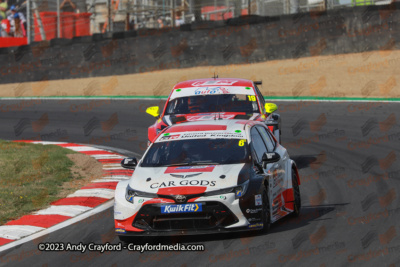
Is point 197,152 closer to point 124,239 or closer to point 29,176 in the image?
point 124,239

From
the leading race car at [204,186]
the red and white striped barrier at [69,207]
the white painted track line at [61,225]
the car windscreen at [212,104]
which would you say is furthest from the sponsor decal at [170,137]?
the car windscreen at [212,104]

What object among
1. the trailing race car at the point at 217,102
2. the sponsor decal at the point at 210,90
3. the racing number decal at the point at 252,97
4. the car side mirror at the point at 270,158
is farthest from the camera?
the sponsor decal at the point at 210,90

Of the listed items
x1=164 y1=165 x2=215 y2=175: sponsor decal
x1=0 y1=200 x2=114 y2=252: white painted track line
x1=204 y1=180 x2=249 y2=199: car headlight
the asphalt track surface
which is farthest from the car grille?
x1=0 y1=200 x2=114 y2=252: white painted track line

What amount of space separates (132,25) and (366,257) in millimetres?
25632

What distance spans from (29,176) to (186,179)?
5393mm

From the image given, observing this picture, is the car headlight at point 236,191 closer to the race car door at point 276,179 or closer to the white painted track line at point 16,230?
the race car door at point 276,179

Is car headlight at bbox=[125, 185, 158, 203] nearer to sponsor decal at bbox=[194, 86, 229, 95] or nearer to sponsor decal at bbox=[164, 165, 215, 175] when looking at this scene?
sponsor decal at bbox=[164, 165, 215, 175]

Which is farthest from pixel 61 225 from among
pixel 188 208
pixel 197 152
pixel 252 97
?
pixel 252 97

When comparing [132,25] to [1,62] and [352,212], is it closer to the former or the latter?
[1,62]

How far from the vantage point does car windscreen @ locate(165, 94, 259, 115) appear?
13258 millimetres

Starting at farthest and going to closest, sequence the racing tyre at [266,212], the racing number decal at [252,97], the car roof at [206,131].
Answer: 1. the racing number decal at [252,97]
2. the car roof at [206,131]
3. the racing tyre at [266,212]

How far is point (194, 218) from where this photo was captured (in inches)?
307

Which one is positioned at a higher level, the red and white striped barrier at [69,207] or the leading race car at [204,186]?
the leading race car at [204,186]

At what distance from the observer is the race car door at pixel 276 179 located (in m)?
8.71
